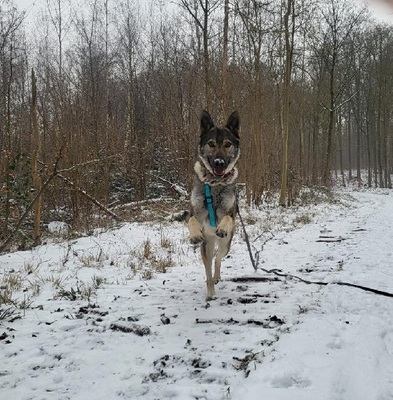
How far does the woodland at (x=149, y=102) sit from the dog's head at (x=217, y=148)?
1.81m

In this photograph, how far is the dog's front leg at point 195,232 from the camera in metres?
3.92

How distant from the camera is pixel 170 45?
22531mm

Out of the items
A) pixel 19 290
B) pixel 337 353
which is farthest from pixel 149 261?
pixel 337 353

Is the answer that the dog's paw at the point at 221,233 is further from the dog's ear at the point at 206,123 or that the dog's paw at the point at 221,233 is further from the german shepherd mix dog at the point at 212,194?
Answer: the dog's ear at the point at 206,123

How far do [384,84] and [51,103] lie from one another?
28.3 meters

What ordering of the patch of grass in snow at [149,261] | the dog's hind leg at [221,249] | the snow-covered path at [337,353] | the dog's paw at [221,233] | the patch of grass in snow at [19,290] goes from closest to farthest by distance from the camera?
1. the snow-covered path at [337,353]
2. the patch of grass in snow at [19,290]
3. the dog's paw at [221,233]
4. the dog's hind leg at [221,249]
5. the patch of grass in snow at [149,261]

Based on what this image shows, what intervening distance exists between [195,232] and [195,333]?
1.20 meters

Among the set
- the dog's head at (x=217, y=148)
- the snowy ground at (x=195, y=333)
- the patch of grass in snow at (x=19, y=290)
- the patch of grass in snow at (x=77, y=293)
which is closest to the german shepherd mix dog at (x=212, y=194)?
the dog's head at (x=217, y=148)

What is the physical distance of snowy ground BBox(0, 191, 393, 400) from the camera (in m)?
2.17

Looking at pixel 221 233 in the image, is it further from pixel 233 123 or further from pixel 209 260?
pixel 233 123

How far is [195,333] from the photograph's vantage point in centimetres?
305

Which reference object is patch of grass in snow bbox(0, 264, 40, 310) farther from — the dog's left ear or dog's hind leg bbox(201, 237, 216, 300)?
the dog's left ear

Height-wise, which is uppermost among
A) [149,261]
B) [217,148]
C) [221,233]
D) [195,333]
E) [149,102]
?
[149,102]

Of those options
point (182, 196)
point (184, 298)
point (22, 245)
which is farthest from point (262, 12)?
point (184, 298)
